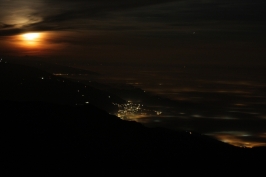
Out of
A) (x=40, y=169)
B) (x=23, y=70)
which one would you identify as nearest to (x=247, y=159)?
(x=40, y=169)

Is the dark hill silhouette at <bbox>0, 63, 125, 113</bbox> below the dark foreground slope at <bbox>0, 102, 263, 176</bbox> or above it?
below

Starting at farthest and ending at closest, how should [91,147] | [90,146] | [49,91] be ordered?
[49,91] < [90,146] < [91,147]

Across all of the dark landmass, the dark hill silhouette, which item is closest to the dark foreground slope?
the dark landmass

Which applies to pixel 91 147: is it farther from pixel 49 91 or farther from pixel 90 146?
pixel 49 91

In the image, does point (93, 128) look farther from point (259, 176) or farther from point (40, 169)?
point (259, 176)

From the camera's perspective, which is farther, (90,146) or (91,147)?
(90,146)

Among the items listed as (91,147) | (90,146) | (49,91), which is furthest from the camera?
(49,91)

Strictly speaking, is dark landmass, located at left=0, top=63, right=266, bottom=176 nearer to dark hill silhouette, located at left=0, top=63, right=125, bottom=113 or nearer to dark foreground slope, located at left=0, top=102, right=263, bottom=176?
dark foreground slope, located at left=0, top=102, right=263, bottom=176

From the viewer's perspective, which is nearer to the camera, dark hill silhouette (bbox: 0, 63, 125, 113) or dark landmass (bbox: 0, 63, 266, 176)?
dark landmass (bbox: 0, 63, 266, 176)

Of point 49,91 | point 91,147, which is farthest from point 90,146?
point 49,91
